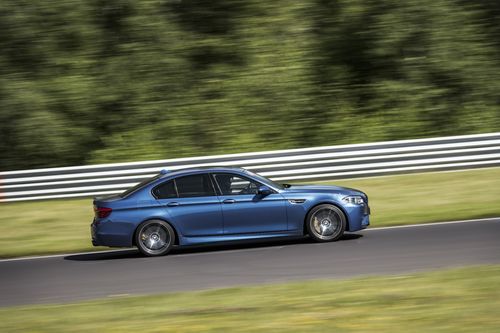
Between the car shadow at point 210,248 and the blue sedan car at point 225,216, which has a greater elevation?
the blue sedan car at point 225,216

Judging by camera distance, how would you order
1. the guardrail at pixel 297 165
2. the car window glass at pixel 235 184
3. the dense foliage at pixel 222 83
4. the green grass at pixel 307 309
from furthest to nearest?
the dense foliage at pixel 222 83
the guardrail at pixel 297 165
the car window glass at pixel 235 184
the green grass at pixel 307 309

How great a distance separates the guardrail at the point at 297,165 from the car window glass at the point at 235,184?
235 inches

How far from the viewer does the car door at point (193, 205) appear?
12.6 meters

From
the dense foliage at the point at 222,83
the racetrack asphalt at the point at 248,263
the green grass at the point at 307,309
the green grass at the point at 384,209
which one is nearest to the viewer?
the green grass at the point at 307,309

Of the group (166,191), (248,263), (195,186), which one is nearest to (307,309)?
(248,263)

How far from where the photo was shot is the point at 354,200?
1273cm

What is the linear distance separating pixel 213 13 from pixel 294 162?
9.51 meters

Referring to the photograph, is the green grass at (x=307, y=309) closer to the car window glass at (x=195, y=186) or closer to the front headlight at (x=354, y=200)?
the front headlight at (x=354, y=200)

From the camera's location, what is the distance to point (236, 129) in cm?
2433

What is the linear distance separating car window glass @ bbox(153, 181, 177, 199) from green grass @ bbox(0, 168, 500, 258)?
2.02 m

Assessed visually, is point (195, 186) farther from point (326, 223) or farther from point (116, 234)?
point (326, 223)

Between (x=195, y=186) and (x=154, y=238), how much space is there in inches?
40.9

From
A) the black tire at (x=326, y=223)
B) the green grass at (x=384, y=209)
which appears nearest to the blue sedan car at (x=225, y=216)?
the black tire at (x=326, y=223)

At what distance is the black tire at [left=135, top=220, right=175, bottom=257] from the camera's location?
1264cm
